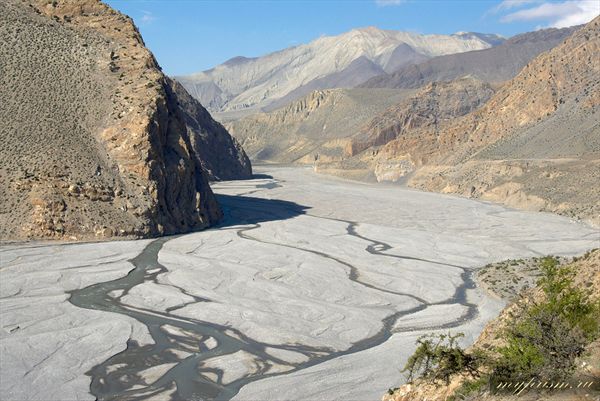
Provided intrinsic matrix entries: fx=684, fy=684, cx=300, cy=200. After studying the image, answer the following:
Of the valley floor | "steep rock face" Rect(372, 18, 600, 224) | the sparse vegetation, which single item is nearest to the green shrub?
the sparse vegetation

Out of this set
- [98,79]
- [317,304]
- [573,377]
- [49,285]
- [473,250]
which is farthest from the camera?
[98,79]

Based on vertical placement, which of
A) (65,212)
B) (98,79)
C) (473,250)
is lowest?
(473,250)

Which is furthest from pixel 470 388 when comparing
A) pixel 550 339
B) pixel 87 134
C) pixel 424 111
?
pixel 424 111

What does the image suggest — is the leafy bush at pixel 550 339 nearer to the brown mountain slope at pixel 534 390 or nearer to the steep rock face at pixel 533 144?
the brown mountain slope at pixel 534 390

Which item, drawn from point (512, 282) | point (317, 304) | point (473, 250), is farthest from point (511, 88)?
point (317, 304)

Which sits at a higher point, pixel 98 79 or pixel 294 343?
pixel 98 79

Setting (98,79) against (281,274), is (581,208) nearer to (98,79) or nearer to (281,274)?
(281,274)

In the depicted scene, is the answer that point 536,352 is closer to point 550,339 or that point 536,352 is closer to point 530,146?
point 550,339
